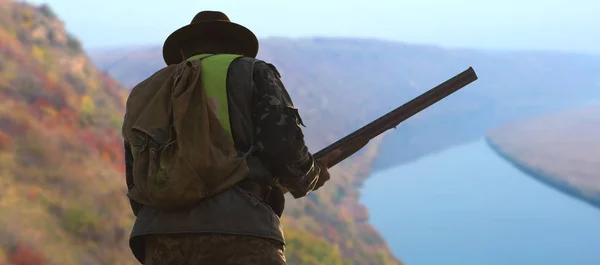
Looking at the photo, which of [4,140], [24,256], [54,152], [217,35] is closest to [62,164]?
[54,152]

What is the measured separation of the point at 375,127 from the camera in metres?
2.76

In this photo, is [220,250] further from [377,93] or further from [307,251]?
[377,93]

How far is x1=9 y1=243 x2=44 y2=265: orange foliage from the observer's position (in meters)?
9.15

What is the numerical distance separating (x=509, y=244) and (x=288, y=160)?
1178 inches

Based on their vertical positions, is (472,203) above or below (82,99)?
below

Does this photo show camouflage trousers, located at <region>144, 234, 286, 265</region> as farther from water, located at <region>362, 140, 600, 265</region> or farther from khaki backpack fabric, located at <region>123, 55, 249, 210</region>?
water, located at <region>362, 140, 600, 265</region>

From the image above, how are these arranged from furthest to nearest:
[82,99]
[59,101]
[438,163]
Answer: [438,163] < [82,99] < [59,101]

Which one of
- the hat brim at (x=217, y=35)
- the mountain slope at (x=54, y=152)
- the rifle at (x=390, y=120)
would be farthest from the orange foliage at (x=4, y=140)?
the hat brim at (x=217, y=35)

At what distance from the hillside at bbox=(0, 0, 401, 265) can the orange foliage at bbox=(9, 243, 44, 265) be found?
0.6 inches

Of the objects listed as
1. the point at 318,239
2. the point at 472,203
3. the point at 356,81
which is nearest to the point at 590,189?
the point at 472,203

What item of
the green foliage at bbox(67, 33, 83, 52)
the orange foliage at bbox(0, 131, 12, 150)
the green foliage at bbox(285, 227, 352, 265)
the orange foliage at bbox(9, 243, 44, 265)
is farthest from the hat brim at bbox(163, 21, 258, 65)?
the green foliage at bbox(67, 33, 83, 52)

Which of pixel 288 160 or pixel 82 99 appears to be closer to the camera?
pixel 288 160

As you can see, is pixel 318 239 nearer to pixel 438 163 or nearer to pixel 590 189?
pixel 590 189

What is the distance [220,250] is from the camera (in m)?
1.68
